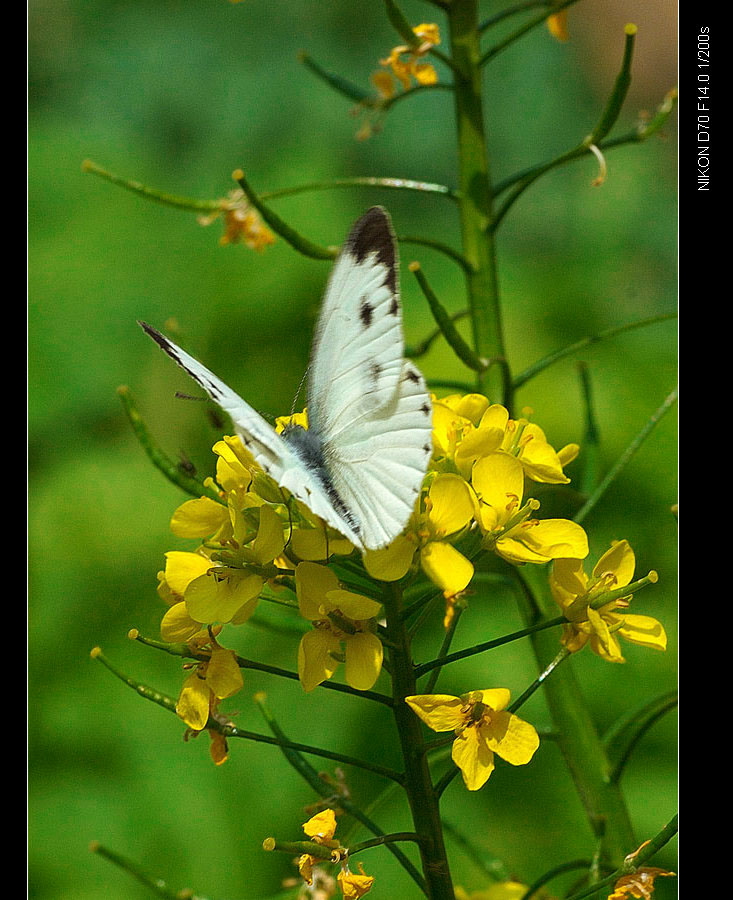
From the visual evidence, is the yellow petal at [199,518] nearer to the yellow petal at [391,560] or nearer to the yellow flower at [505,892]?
the yellow petal at [391,560]

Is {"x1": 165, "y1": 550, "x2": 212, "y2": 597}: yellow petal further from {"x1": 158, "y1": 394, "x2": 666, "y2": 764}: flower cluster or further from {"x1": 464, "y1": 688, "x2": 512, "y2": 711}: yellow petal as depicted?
{"x1": 464, "y1": 688, "x2": 512, "y2": 711}: yellow petal

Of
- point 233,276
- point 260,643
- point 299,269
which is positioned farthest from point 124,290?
point 260,643

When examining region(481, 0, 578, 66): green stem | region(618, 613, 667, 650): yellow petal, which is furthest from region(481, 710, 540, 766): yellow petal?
region(481, 0, 578, 66): green stem

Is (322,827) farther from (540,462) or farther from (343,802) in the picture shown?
(540,462)

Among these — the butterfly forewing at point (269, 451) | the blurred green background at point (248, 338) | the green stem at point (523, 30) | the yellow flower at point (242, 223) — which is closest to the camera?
the butterfly forewing at point (269, 451)

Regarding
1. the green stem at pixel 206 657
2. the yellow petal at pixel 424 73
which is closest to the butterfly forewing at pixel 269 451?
the green stem at pixel 206 657

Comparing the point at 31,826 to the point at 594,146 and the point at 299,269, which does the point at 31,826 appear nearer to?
the point at 299,269

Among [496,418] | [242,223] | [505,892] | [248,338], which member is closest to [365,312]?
[496,418]
